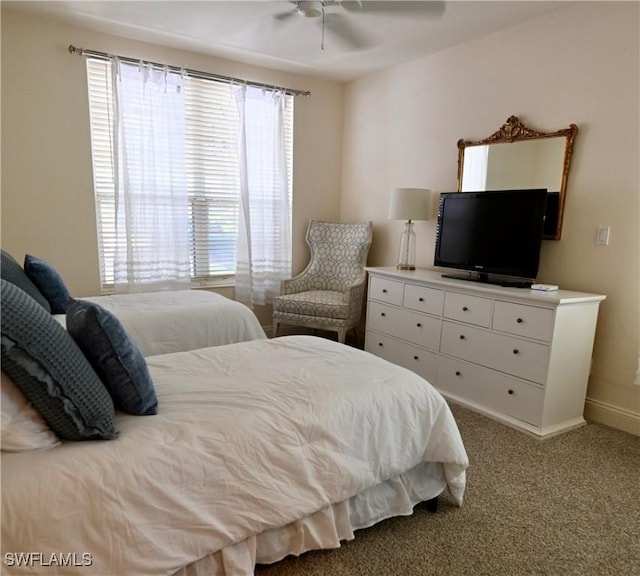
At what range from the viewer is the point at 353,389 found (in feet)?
5.42

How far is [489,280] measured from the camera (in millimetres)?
3199

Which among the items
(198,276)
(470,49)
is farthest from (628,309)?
(198,276)

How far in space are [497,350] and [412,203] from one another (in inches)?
55.7

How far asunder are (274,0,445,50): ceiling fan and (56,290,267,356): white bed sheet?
1.90 metres

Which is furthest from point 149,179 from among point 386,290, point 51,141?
point 386,290

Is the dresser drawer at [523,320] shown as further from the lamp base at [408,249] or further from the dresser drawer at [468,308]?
the lamp base at [408,249]

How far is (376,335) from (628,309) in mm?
1774

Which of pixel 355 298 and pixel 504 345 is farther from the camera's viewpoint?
pixel 355 298

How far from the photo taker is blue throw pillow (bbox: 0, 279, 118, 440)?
1.10 m

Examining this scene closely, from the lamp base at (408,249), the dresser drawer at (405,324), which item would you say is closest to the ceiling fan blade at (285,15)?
the lamp base at (408,249)

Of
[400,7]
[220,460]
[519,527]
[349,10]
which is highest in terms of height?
[349,10]

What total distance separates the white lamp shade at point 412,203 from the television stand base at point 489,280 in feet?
1.88

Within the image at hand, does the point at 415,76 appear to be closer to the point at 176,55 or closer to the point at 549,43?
the point at 549,43
